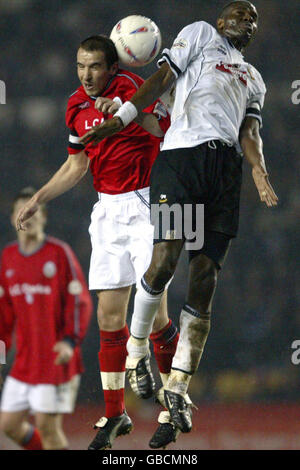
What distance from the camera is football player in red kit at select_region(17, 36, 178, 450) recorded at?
10.7 ft

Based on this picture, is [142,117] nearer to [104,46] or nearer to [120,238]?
[104,46]

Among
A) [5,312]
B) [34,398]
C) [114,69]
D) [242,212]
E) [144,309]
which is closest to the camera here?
[34,398]

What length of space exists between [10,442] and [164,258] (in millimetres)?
925

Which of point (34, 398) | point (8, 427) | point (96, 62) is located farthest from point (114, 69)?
point (8, 427)

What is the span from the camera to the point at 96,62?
10.6 feet

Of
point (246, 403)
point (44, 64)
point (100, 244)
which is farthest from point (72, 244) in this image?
point (246, 403)

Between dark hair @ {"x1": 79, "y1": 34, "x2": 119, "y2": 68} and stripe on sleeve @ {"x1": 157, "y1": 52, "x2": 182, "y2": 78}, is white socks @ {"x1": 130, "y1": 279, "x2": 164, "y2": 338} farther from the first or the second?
dark hair @ {"x1": 79, "y1": 34, "x2": 119, "y2": 68}

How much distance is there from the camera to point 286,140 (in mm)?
4422

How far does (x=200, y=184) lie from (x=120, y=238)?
0.47 meters

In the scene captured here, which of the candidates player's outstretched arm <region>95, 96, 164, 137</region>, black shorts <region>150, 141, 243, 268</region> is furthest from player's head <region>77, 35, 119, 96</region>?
black shorts <region>150, 141, 243, 268</region>

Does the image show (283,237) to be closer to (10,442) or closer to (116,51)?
(116,51)

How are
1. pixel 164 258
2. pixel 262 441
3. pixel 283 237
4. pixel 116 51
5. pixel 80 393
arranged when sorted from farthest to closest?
pixel 283 237, pixel 80 393, pixel 262 441, pixel 116 51, pixel 164 258

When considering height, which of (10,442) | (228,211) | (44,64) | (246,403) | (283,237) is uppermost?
(44,64)

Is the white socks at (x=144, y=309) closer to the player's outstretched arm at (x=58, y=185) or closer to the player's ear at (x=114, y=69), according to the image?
the player's outstretched arm at (x=58, y=185)
